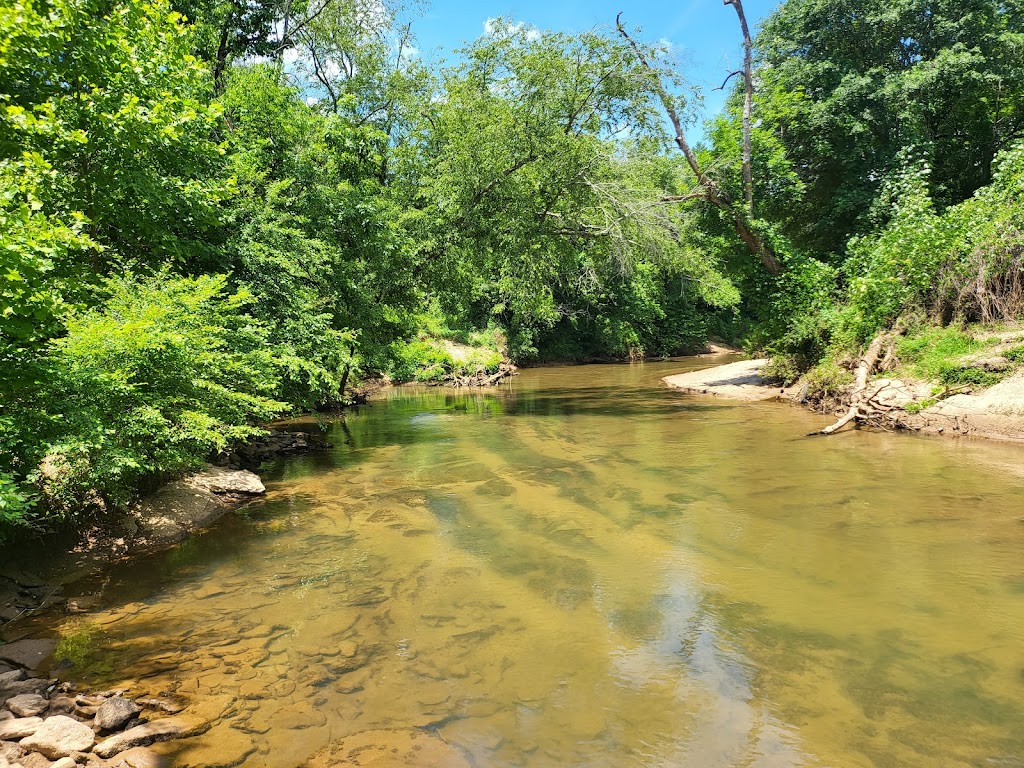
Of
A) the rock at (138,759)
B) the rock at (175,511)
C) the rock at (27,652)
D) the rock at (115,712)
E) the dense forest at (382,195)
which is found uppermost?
the dense forest at (382,195)

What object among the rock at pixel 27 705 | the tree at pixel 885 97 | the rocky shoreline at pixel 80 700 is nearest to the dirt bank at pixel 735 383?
the tree at pixel 885 97

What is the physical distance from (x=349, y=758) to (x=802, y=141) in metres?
22.1

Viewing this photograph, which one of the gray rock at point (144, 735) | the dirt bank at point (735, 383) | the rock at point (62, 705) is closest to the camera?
the gray rock at point (144, 735)

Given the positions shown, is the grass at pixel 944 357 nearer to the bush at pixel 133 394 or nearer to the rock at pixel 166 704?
the bush at pixel 133 394

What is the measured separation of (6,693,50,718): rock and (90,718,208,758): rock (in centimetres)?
61

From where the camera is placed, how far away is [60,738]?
3492mm

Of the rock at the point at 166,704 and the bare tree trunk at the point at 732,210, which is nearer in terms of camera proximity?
the rock at the point at 166,704

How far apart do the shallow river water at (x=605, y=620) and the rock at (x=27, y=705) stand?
459 mm

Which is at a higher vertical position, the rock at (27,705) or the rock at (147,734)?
the rock at (27,705)

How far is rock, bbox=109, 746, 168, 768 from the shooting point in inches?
135

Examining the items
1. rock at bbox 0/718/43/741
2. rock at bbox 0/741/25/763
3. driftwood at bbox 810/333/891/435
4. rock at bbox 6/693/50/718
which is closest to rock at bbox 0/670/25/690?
rock at bbox 6/693/50/718

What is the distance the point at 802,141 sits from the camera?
65.1 ft

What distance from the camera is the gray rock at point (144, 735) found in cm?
351

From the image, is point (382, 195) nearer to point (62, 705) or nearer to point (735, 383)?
point (735, 383)
